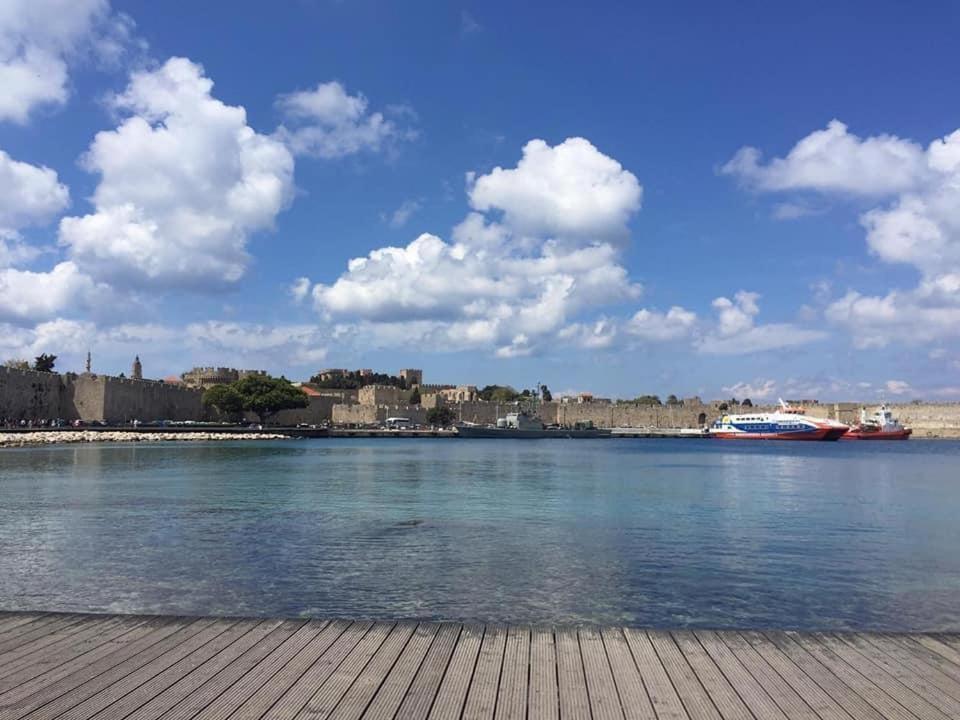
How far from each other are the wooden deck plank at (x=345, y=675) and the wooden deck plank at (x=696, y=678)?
1.64 meters

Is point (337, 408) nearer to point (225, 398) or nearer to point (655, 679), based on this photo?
point (225, 398)

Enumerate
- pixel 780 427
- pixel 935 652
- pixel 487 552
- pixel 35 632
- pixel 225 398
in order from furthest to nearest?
pixel 780 427 → pixel 225 398 → pixel 487 552 → pixel 35 632 → pixel 935 652

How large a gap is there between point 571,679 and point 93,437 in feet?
177

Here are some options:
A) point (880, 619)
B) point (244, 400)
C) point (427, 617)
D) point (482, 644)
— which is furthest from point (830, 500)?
point (244, 400)

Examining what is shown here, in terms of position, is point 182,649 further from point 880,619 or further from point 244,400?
point 244,400

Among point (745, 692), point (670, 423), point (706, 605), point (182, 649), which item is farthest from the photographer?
point (670, 423)

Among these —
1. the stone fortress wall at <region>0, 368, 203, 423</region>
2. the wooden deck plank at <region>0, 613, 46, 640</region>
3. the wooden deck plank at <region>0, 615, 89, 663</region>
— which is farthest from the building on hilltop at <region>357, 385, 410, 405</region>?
the wooden deck plank at <region>0, 615, 89, 663</region>

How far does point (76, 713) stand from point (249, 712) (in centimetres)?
75

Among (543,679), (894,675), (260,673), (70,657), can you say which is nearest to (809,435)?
(894,675)

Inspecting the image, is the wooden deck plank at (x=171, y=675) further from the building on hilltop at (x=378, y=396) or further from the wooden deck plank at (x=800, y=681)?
the building on hilltop at (x=378, y=396)

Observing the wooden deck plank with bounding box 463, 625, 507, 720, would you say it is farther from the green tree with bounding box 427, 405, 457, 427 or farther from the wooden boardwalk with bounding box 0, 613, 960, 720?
the green tree with bounding box 427, 405, 457, 427

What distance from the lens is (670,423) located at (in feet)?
407

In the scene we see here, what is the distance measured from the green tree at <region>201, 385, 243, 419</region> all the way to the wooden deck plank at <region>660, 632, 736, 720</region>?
74.9 metres

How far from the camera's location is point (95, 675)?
13.3ft
